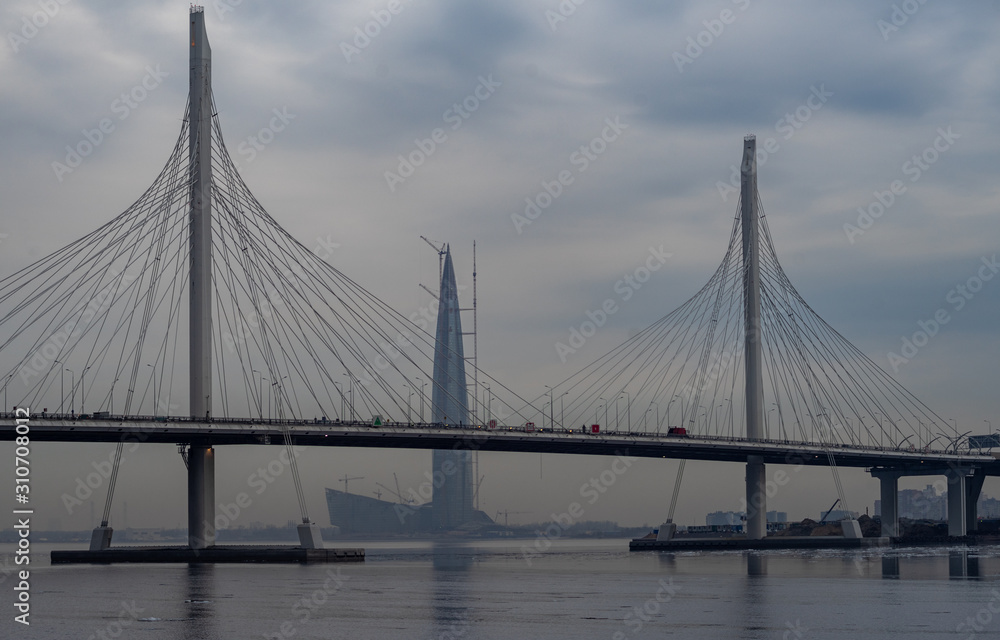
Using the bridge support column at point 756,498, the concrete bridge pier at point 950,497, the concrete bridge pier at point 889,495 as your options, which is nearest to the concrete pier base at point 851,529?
the bridge support column at point 756,498

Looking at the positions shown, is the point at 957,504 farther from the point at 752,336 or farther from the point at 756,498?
the point at 752,336

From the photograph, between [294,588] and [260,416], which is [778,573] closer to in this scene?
[294,588]

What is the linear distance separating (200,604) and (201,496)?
3128 cm

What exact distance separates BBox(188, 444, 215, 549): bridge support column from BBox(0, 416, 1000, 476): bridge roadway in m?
1.01

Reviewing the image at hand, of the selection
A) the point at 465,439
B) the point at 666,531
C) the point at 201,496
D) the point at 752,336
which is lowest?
the point at 666,531

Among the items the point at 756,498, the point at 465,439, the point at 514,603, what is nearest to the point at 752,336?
the point at 756,498

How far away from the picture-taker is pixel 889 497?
125 meters

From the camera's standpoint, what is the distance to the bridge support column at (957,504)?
126500 mm

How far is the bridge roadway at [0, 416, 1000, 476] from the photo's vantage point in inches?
2813

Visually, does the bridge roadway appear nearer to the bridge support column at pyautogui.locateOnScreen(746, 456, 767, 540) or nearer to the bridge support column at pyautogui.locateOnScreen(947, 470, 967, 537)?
the bridge support column at pyautogui.locateOnScreen(746, 456, 767, 540)

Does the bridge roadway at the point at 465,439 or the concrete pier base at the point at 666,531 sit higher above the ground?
the bridge roadway at the point at 465,439

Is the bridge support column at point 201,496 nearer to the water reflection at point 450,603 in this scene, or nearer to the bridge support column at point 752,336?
the water reflection at point 450,603

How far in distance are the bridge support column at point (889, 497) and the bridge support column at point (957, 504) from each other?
212 inches

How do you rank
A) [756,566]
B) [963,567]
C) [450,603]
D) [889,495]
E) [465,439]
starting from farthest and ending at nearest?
[889,495]
[465,439]
[756,566]
[963,567]
[450,603]
